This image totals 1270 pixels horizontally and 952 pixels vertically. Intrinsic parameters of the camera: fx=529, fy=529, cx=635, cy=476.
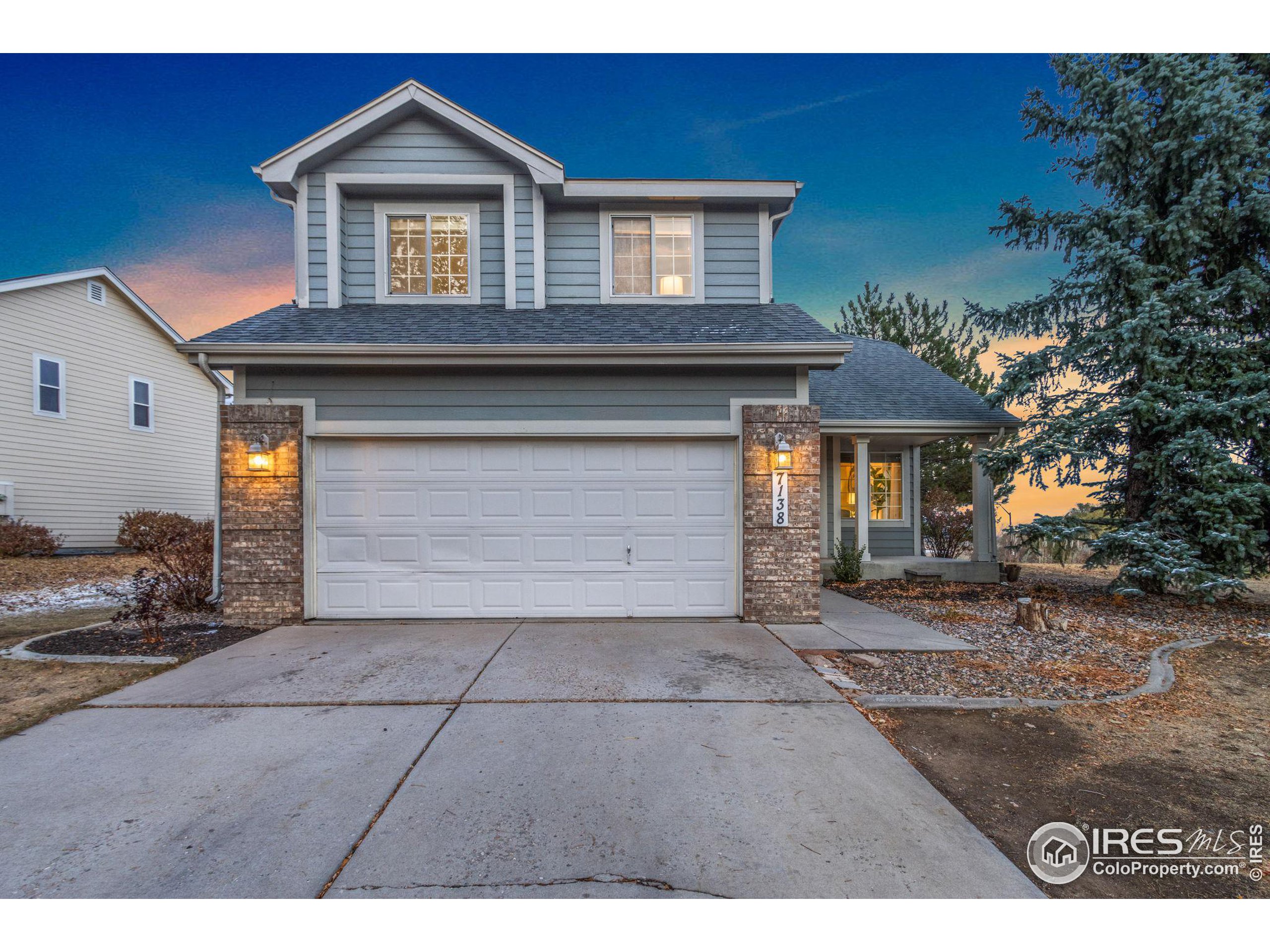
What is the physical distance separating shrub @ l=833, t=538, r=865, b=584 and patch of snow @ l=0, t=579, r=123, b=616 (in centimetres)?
1142

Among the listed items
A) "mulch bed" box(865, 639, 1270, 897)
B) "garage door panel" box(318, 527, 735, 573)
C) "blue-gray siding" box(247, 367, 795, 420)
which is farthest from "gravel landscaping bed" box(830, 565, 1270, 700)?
"blue-gray siding" box(247, 367, 795, 420)

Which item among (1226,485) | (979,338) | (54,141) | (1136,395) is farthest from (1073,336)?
(54,141)

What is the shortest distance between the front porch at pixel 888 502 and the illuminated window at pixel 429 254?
21.3ft

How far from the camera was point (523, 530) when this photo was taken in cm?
643

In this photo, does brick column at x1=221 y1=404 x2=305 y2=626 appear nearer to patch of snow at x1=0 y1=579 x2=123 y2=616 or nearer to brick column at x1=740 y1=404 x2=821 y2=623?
patch of snow at x1=0 y1=579 x2=123 y2=616

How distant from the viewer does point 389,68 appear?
7.71 meters

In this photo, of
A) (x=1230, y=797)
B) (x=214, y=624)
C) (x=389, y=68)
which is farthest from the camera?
(x=389, y=68)

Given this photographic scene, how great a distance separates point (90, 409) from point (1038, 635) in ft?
64.7

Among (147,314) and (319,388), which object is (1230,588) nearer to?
(319,388)

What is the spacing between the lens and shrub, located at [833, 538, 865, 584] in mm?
9766

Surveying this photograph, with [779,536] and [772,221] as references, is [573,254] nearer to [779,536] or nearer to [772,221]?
[772,221]

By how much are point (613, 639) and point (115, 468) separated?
1553 centimetres

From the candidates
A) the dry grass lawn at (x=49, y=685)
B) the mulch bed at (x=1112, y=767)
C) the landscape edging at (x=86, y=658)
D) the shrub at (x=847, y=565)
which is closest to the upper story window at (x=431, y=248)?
the landscape edging at (x=86, y=658)

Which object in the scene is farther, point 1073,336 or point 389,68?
point 1073,336
